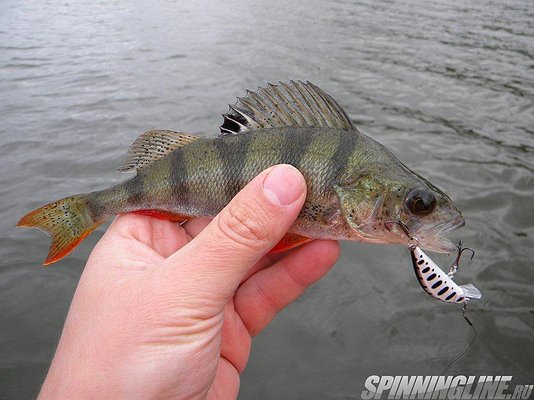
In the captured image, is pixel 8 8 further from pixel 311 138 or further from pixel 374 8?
pixel 311 138

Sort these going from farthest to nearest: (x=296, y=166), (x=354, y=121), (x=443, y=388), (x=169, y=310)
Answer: (x=354, y=121) < (x=443, y=388) < (x=296, y=166) < (x=169, y=310)

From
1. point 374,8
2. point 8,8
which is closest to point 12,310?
point 374,8

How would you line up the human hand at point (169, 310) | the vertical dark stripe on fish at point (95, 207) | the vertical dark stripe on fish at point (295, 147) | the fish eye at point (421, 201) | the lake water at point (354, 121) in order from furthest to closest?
1. the lake water at point (354, 121)
2. the vertical dark stripe on fish at point (95, 207)
3. the vertical dark stripe on fish at point (295, 147)
4. the fish eye at point (421, 201)
5. the human hand at point (169, 310)

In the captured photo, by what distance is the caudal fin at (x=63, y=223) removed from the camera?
2.83 metres

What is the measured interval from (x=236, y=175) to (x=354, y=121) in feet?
19.0

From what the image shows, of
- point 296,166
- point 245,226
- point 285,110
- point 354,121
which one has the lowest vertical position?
point 354,121

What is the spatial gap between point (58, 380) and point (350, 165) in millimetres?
1786

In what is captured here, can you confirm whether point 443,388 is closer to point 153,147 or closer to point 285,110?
point 285,110

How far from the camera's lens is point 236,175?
2.60m

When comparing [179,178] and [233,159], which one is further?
[179,178]

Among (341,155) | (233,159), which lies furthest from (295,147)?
(233,159)

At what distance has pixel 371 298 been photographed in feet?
14.1

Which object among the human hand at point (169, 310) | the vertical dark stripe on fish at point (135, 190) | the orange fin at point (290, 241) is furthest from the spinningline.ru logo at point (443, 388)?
the vertical dark stripe on fish at point (135, 190)

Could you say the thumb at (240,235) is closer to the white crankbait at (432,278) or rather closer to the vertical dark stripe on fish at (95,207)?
the white crankbait at (432,278)
